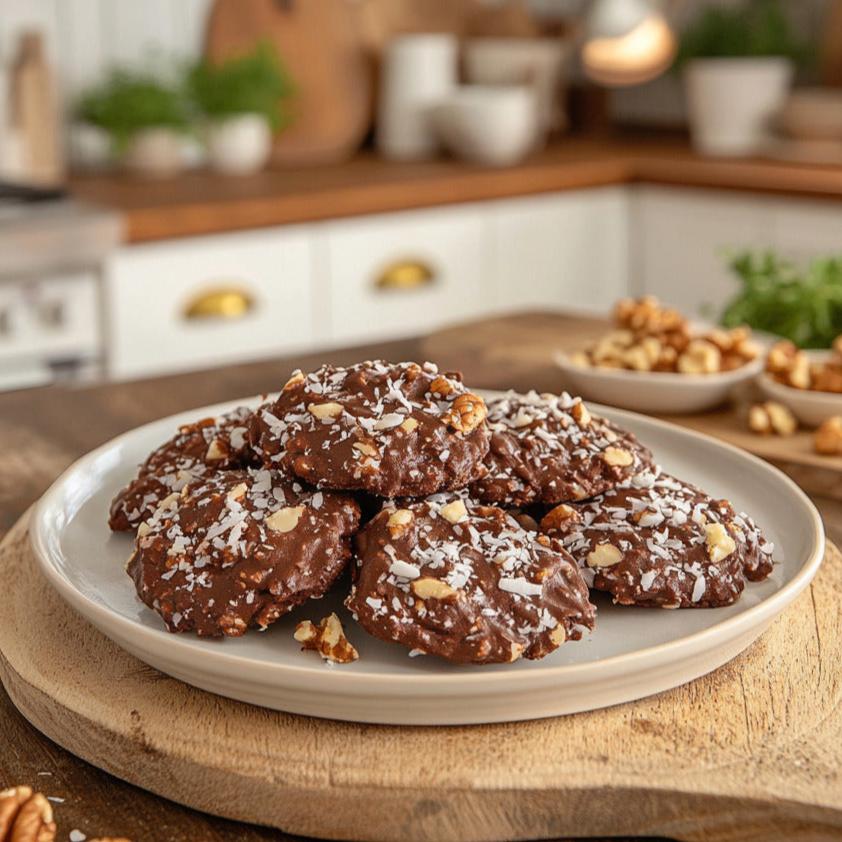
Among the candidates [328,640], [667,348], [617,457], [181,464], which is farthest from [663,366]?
[328,640]

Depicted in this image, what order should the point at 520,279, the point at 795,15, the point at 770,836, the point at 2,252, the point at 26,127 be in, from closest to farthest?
the point at 770,836 < the point at 2,252 < the point at 26,127 < the point at 520,279 < the point at 795,15

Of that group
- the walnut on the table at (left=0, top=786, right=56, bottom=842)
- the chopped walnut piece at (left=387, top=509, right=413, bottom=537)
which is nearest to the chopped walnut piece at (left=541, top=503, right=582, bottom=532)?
the chopped walnut piece at (left=387, top=509, right=413, bottom=537)

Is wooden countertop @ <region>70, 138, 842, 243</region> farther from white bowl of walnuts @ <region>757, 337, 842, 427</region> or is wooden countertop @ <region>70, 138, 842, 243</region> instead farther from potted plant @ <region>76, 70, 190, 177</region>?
white bowl of walnuts @ <region>757, 337, 842, 427</region>

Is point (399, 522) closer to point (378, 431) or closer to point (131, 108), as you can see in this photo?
point (378, 431)

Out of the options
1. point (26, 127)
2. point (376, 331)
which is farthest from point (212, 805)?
point (26, 127)

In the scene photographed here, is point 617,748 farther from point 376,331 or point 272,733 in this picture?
point 376,331

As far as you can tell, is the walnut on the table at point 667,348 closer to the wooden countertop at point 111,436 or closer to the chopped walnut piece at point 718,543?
the wooden countertop at point 111,436
